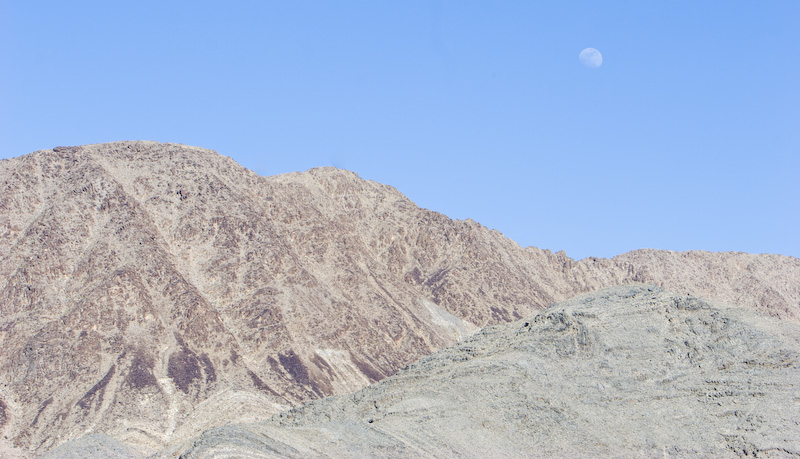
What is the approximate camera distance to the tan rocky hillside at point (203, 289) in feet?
314

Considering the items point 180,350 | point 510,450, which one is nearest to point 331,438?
point 510,450

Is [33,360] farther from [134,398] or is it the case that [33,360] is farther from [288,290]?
[288,290]

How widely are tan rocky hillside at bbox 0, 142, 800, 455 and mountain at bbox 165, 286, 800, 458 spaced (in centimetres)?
3763

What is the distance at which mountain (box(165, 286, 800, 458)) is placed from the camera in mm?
44844

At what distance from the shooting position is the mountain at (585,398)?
44844 millimetres

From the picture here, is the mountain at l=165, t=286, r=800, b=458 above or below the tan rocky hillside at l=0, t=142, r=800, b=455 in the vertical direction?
below

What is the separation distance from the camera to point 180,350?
342 ft

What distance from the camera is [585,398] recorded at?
49.2 m

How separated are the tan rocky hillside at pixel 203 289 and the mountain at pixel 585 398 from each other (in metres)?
37.6

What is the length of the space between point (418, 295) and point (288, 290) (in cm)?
2643

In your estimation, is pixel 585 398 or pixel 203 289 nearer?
pixel 585 398

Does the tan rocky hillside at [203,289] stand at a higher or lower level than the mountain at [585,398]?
higher

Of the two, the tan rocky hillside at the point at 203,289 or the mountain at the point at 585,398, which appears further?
the tan rocky hillside at the point at 203,289

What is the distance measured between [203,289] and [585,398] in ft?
248
